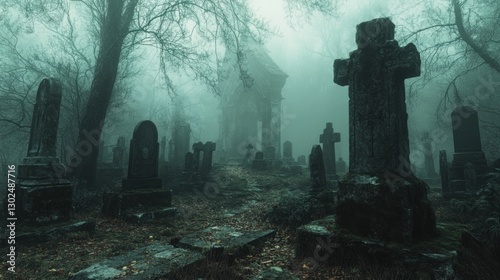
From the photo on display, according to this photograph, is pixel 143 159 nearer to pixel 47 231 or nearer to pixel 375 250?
pixel 47 231

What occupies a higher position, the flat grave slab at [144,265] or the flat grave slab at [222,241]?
the flat grave slab at [144,265]

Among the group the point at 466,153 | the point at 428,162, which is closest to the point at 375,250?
the point at 466,153

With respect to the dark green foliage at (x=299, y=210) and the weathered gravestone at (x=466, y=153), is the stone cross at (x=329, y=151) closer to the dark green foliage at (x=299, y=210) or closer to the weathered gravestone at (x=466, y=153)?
the weathered gravestone at (x=466, y=153)

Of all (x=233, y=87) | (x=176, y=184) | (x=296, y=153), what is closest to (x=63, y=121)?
(x=176, y=184)

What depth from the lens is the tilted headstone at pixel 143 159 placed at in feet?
21.7

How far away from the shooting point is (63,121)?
1476 cm

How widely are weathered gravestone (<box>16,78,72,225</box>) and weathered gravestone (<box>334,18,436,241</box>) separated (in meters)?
4.97

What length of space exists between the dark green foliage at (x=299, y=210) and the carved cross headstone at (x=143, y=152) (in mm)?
3368

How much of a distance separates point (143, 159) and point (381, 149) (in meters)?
5.77

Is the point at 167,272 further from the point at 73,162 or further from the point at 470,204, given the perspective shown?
the point at 73,162

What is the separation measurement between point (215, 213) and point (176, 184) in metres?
4.13

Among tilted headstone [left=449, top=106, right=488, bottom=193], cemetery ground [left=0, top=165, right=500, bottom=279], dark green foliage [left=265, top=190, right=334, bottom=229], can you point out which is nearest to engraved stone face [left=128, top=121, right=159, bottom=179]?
cemetery ground [left=0, top=165, right=500, bottom=279]

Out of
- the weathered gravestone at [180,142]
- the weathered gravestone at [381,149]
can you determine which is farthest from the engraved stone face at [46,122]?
the weathered gravestone at [180,142]

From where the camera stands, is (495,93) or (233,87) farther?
(233,87)
